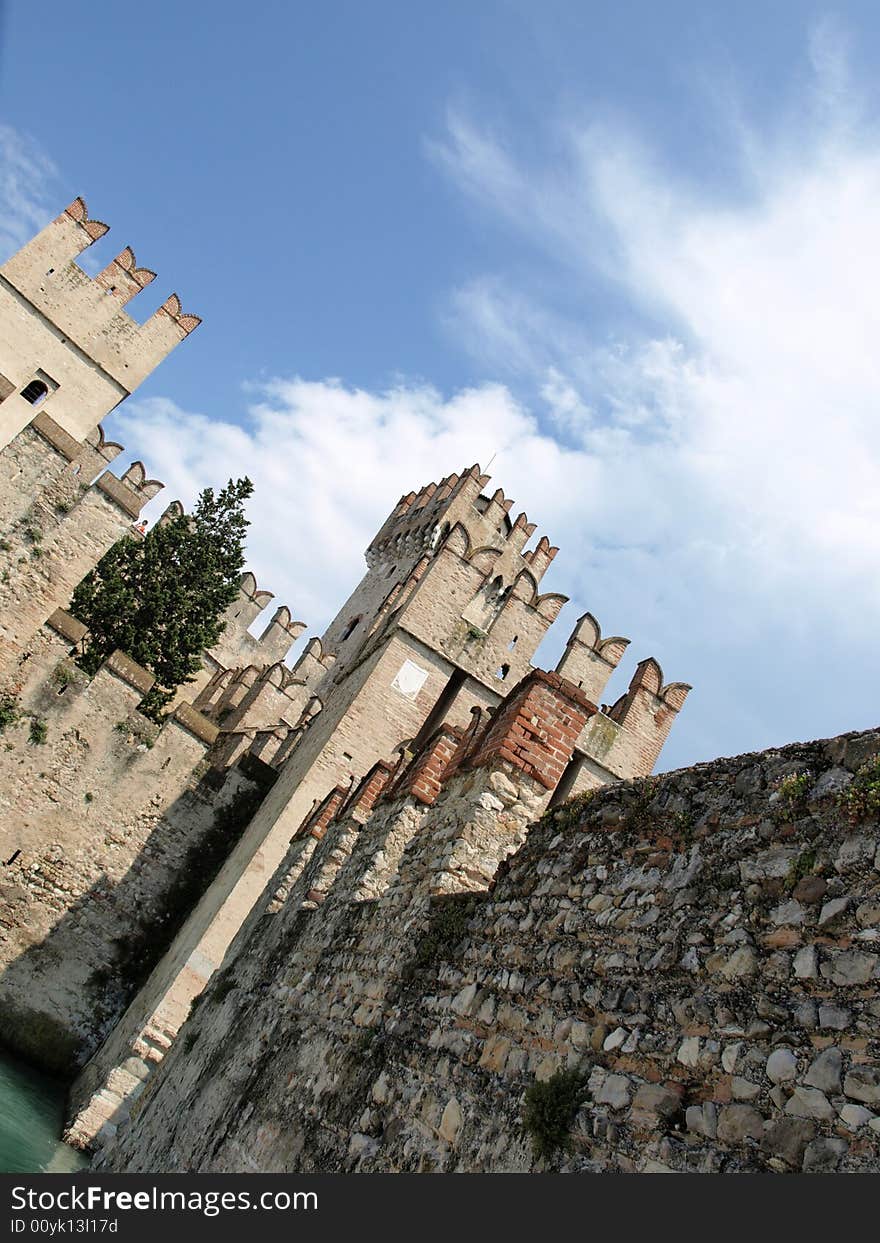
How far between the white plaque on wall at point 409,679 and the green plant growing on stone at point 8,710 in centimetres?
747

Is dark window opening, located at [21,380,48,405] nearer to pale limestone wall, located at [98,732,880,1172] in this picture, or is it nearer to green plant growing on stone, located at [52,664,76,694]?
green plant growing on stone, located at [52,664,76,694]

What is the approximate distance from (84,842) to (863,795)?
51.3ft

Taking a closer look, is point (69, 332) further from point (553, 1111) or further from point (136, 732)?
point (553, 1111)

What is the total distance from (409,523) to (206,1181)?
3108cm

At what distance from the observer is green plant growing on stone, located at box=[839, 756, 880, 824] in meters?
2.87

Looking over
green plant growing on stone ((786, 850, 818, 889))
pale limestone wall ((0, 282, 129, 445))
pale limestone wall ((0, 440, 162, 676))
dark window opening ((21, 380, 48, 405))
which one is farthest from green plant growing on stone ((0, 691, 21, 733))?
green plant growing on stone ((786, 850, 818, 889))

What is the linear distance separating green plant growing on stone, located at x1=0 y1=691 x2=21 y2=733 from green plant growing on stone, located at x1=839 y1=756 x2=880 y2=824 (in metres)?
15.8

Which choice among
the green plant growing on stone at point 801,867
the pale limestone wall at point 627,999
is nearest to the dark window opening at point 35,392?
the pale limestone wall at point 627,999

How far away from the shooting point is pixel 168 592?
2277 cm

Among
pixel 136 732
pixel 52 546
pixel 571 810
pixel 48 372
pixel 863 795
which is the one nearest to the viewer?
pixel 863 795

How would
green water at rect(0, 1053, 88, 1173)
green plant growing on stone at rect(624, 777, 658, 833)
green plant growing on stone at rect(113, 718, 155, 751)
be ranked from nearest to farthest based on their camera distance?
green plant growing on stone at rect(624, 777, 658, 833)
green water at rect(0, 1053, 88, 1173)
green plant growing on stone at rect(113, 718, 155, 751)

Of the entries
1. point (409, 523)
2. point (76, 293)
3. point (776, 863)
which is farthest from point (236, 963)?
point (409, 523)

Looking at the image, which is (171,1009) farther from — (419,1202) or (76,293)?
(76,293)

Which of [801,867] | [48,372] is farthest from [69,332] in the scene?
[801,867]
